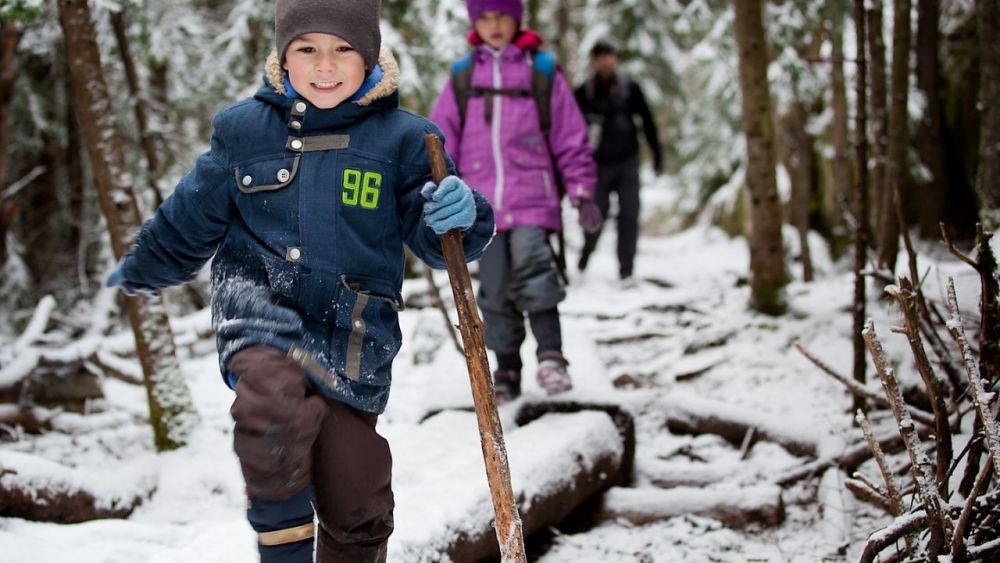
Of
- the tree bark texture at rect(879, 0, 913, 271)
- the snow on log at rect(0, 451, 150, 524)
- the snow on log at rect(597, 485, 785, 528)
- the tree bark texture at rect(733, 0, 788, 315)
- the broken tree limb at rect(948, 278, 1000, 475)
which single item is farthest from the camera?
the tree bark texture at rect(733, 0, 788, 315)

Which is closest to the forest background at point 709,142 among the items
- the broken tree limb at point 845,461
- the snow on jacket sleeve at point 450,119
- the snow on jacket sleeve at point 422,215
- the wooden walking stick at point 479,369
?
the broken tree limb at point 845,461

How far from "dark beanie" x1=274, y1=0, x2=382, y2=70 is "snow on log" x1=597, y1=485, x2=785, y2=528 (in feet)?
8.34

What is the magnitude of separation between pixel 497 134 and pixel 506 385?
4.81 feet

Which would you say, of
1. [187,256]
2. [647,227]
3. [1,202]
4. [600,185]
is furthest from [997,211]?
[647,227]

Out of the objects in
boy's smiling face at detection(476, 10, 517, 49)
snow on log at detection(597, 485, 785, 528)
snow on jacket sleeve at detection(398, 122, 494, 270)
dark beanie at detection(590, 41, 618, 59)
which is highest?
dark beanie at detection(590, 41, 618, 59)

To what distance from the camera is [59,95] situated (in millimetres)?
10586

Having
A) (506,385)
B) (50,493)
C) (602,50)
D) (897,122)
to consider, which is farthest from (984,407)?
(602,50)

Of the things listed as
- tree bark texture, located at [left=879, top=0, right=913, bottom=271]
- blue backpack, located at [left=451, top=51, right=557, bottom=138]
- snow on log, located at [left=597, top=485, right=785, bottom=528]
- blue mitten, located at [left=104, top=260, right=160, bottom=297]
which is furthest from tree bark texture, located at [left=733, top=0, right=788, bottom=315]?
blue mitten, located at [left=104, top=260, right=160, bottom=297]

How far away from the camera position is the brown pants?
90.0 inches

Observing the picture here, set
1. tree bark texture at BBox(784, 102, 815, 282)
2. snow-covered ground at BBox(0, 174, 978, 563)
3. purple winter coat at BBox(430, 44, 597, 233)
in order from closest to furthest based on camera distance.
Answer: snow-covered ground at BBox(0, 174, 978, 563) → purple winter coat at BBox(430, 44, 597, 233) → tree bark texture at BBox(784, 102, 815, 282)

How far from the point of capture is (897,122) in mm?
5715

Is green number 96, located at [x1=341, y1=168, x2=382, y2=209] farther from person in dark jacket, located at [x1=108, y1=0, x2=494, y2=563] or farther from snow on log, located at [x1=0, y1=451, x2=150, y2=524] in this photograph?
snow on log, located at [x1=0, y1=451, x2=150, y2=524]

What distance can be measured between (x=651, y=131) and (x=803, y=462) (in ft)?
20.2

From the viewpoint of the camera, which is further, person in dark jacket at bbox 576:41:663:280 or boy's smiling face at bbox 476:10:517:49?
person in dark jacket at bbox 576:41:663:280
